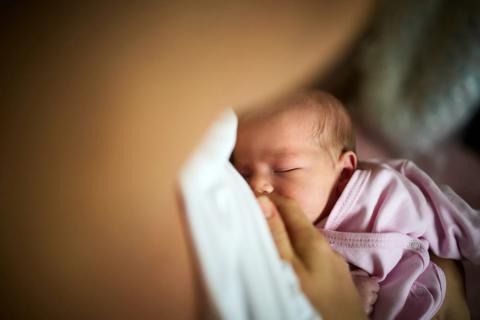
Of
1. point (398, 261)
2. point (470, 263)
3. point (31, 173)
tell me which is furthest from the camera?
point (470, 263)

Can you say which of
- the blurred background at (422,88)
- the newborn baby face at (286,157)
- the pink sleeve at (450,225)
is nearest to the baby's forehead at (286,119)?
the newborn baby face at (286,157)

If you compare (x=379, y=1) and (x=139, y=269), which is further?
(x=379, y=1)

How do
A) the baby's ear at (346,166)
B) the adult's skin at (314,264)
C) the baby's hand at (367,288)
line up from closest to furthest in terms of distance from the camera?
the adult's skin at (314,264) → the baby's hand at (367,288) → the baby's ear at (346,166)

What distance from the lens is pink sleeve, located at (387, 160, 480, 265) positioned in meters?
0.70

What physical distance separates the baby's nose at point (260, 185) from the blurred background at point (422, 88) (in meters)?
0.26

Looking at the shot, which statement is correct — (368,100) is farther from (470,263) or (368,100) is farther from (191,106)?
(191,106)

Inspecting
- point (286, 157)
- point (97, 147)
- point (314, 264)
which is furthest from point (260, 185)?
point (97, 147)

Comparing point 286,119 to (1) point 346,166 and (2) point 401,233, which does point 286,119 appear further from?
Result: (2) point 401,233

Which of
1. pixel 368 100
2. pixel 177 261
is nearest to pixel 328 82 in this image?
pixel 368 100

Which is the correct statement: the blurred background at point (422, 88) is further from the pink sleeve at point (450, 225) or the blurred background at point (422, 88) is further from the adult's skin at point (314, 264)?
the adult's skin at point (314, 264)

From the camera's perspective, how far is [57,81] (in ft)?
0.90

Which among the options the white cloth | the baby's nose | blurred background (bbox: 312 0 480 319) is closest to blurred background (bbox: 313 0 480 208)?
blurred background (bbox: 312 0 480 319)

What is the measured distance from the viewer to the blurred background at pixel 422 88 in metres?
0.67

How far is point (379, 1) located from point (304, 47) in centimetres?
29
